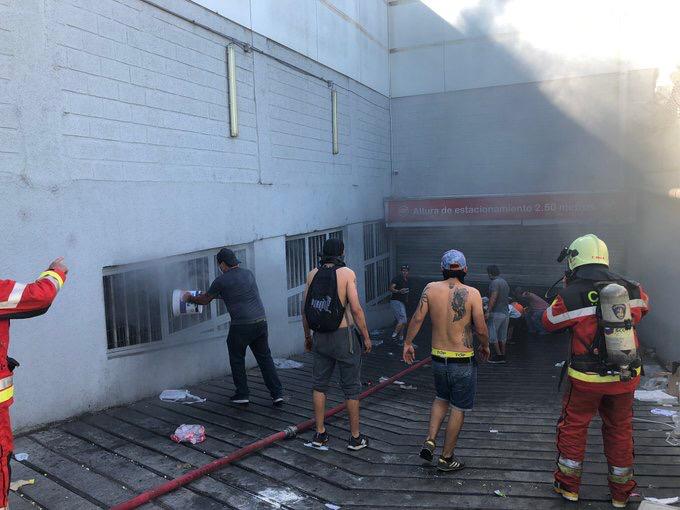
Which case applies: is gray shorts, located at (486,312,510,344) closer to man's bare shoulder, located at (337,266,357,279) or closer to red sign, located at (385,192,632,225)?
red sign, located at (385,192,632,225)

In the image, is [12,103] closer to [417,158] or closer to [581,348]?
[581,348]

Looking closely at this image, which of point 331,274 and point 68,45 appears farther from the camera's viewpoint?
point 68,45

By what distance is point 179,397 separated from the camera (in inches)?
211

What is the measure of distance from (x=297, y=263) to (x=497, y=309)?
11.3ft

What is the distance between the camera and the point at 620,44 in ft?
38.2

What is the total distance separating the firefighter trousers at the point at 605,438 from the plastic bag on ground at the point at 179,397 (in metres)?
3.54

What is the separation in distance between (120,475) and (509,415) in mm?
3615

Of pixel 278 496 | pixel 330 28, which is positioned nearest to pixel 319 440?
pixel 278 496

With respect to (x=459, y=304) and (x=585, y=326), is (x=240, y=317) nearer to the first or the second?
(x=459, y=304)

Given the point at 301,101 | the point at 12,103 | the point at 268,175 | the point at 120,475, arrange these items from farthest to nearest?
the point at 301,101 < the point at 268,175 < the point at 12,103 < the point at 120,475


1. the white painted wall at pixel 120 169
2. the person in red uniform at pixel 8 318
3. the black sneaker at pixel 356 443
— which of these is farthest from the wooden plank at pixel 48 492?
the black sneaker at pixel 356 443

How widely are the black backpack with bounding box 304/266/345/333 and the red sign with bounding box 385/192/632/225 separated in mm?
8115

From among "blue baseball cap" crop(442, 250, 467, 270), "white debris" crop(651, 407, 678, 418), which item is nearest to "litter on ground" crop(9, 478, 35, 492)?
"blue baseball cap" crop(442, 250, 467, 270)

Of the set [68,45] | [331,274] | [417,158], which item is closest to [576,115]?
Answer: [417,158]
